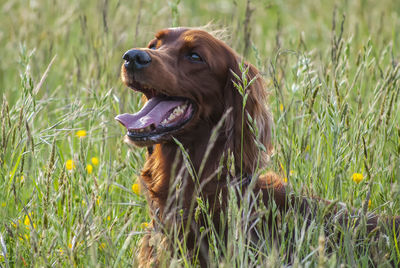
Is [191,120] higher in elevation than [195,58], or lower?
lower

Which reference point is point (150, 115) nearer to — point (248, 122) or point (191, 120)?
point (191, 120)

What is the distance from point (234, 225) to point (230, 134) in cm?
93

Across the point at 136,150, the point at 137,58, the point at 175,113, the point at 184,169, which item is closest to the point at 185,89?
the point at 175,113

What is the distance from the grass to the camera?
215 cm

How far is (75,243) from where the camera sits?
1961 millimetres

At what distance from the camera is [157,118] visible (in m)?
2.82

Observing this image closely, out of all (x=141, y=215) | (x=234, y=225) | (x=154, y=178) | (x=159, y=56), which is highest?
(x=159, y=56)

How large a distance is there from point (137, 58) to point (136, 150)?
0.64 meters

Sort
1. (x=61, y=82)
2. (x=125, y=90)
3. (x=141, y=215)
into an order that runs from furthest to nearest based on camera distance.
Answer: (x=61, y=82) → (x=125, y=90) → (x=141, y=215)

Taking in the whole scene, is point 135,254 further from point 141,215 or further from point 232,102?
point 232,102

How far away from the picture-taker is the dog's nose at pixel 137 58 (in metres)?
2.75

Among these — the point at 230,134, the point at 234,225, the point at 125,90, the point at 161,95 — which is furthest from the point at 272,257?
the point at 125,90

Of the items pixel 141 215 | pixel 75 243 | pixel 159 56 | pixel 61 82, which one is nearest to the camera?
pixel 75 243

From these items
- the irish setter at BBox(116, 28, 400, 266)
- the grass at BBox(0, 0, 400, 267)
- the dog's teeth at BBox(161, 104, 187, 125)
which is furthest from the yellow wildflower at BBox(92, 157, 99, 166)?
the dog's teeth at BBox(161, 104, 187, 125)
